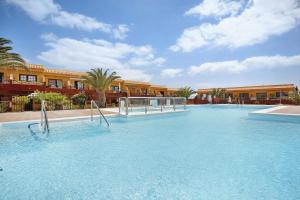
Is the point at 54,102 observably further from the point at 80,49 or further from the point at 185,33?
the point at 185,33

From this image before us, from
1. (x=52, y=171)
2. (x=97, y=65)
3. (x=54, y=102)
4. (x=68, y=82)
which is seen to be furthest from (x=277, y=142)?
(x=68, y=82)

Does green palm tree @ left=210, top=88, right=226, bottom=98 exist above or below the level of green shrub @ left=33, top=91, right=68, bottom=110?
above

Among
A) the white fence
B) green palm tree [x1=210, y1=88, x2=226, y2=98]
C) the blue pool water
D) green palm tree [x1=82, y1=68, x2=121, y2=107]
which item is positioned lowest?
the blue pool water

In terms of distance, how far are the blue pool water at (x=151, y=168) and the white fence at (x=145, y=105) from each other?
744 centimetres

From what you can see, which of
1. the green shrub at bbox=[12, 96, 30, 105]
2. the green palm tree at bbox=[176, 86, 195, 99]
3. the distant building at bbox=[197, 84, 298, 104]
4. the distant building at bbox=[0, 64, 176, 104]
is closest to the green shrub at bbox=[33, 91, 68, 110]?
the green shrub at bbox=[12, 96, 30, 105]

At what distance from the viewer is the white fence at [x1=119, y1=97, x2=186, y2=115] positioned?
1541 centimetres

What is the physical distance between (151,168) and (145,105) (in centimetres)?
1165

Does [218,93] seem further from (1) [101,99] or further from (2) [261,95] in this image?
(1) [101,99]

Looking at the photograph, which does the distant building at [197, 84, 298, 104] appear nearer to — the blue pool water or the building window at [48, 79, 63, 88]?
the blue pool water

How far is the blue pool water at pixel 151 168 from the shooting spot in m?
3.59

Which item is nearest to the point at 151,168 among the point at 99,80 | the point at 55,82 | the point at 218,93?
the point at 99,80

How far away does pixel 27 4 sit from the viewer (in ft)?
38.7

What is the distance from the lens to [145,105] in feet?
53.7

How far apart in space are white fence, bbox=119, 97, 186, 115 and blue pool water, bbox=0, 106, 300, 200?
7.44 m
